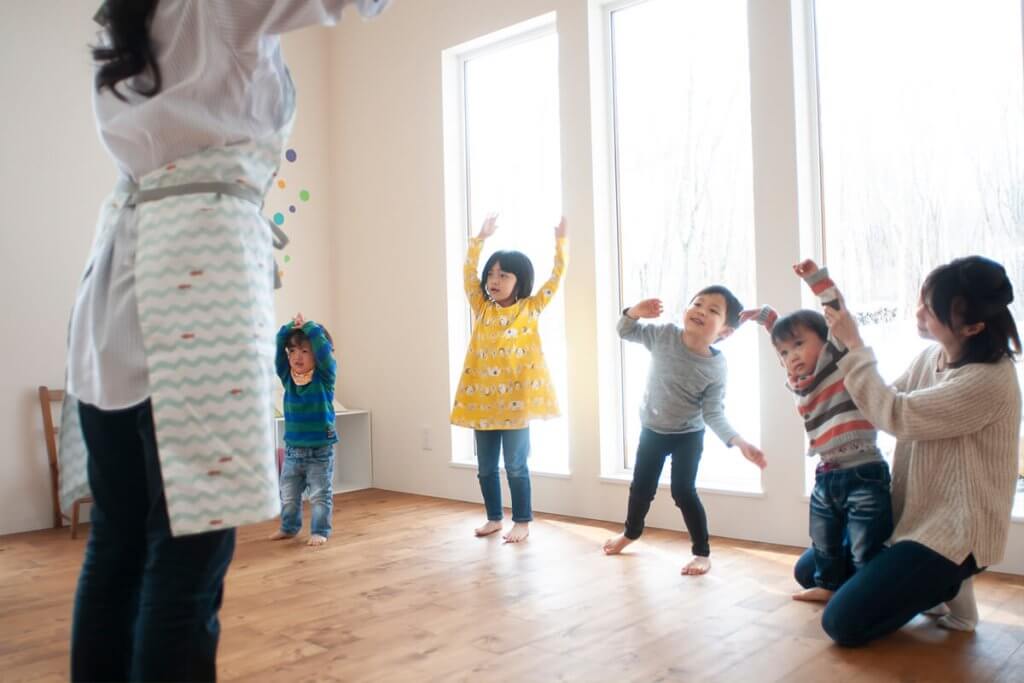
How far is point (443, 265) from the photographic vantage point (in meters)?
4.15

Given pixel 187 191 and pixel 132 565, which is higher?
pixel 187 191

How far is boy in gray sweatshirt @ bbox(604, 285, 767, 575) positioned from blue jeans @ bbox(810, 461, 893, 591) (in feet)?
1.59

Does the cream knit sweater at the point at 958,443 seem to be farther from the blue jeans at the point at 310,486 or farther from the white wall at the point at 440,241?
the blue jeans at the point at 310,486

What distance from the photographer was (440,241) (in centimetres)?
417

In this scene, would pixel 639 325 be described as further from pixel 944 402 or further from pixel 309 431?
pixel 309 431

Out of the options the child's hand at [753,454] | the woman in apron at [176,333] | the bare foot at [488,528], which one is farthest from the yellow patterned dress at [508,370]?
the woman in apron at [176,333]

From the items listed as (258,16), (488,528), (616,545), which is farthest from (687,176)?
(258,16)

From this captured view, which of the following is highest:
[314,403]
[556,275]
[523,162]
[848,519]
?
[523,162]

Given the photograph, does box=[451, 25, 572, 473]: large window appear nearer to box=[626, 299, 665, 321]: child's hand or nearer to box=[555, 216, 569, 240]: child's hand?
box=[555, 216, 569, 240]: child's hand

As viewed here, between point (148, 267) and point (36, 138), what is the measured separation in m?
3.30

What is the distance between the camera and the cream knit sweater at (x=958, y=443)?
1.86 meters

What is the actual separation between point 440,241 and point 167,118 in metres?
3.19

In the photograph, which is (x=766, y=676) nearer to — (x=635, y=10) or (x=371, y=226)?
(x=635, y=10)

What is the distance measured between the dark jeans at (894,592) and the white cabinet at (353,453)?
3023 mm
